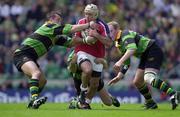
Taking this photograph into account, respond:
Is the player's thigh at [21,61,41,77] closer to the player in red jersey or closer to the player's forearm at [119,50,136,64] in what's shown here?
the player in red jersey

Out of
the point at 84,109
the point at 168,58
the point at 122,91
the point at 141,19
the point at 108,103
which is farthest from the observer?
the point at 141,19

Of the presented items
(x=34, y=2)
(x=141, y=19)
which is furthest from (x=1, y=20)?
(x=141, y=19)

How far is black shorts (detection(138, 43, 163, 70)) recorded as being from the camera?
18.1 meters

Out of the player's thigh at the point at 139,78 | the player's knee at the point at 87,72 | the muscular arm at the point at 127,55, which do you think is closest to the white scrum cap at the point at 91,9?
the muscular arm at the point at 127,55

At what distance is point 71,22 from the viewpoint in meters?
30.2

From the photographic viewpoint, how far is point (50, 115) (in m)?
15.2

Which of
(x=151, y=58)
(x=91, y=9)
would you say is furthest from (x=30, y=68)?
(x=151, y=58)

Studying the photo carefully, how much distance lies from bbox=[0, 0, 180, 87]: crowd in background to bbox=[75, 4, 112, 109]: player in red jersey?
9.98 meters

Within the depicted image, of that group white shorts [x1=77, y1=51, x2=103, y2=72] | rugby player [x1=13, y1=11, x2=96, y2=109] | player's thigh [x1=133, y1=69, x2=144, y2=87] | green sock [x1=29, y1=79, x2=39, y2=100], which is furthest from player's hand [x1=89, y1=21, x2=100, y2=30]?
player's thigh [x1=133, y1=69, x2=144, y2=87]

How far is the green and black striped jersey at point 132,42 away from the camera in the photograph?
1745cm

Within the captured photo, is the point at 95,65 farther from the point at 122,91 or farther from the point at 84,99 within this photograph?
the point at 122,91

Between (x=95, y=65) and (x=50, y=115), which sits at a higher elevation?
(x=95, y=65)

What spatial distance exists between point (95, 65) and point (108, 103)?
155cm

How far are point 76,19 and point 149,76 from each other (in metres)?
12.3
